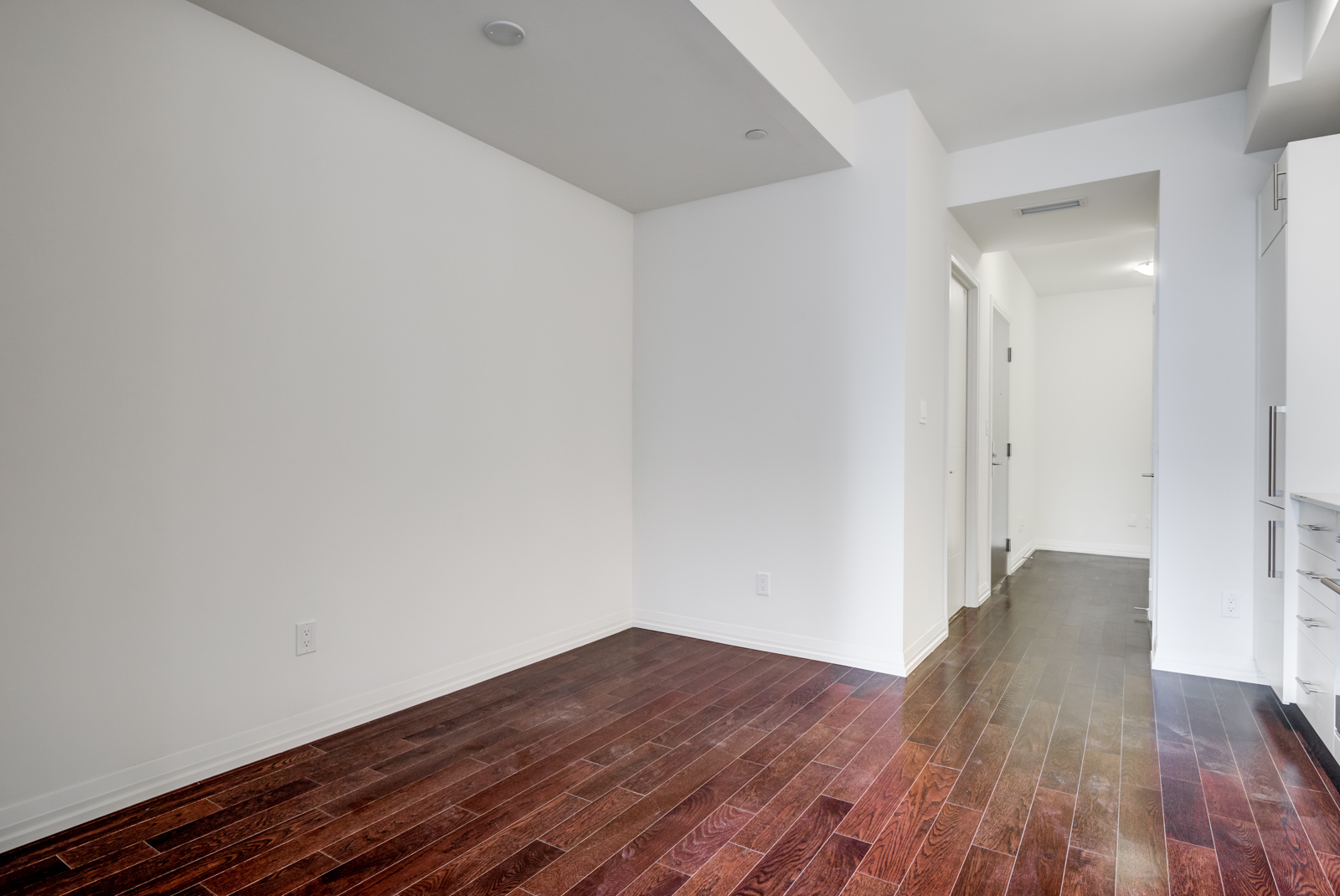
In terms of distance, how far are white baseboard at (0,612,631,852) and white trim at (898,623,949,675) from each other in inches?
67.0

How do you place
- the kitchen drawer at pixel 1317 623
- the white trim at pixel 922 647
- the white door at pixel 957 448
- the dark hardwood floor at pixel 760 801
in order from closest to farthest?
the dark hardwood floor at pixel 760 801 < the kitchen drawer at pixel 1317 623 < the white trim at pixel 922 647 < the white door at pixel 957 448

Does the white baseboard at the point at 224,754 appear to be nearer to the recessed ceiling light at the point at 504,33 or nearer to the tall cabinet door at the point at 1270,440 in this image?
the recessed ceiling light at the point at 504,33

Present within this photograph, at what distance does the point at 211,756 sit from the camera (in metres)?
2.21

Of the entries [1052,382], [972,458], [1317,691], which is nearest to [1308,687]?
[1317,691]

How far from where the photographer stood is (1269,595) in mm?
2953

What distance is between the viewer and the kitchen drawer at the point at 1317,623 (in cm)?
226

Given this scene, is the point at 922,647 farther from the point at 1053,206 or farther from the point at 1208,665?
the point at 1053,206

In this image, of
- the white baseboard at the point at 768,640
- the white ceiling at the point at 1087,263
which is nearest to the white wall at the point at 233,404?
the white baseboard at the point at 768,640

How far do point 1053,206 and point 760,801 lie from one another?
336 centimetres

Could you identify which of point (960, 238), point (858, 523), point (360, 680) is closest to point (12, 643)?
point (360, 680)

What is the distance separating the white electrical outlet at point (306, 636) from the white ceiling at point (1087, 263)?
4.68m

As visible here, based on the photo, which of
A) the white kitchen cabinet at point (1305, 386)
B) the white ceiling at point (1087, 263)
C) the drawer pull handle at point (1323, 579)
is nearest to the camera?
the drawer pull handle at point (1323, 579)

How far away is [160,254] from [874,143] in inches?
111

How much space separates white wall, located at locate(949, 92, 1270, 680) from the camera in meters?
3.15
